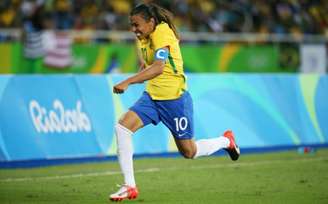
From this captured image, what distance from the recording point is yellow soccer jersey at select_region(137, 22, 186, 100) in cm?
1103

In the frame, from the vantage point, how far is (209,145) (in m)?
12.0

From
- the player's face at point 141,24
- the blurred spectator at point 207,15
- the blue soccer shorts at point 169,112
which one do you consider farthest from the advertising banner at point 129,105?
the blurred spectator at point 207,15

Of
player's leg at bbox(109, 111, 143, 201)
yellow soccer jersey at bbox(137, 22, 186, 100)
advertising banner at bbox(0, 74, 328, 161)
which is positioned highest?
yellow soccer jersey at bbox(137, 22, 186, 100)

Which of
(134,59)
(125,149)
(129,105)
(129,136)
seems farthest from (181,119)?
(134,59)

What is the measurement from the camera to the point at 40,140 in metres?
15.3

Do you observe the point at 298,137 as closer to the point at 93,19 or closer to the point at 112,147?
the point at 112,147

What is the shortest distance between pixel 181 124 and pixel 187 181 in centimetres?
223

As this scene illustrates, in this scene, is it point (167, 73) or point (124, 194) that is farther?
point (167, 73)

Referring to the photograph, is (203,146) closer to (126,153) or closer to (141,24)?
(126,153)

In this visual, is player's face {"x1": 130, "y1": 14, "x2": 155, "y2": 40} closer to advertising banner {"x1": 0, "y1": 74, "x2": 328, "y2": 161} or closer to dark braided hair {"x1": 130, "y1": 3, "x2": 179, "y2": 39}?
dark braided hair {"x1": 130, "y1": 3, "x2": 179, "y2": 39}

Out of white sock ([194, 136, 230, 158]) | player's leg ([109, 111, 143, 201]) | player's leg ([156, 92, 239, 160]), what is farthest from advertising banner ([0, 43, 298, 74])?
player's leg ([109, 111, 143, 201])

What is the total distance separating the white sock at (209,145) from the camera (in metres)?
11.8

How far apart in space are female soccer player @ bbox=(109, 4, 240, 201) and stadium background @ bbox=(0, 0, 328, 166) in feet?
14.4

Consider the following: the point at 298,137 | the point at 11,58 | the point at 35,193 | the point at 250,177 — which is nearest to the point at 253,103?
the point at 298,137
